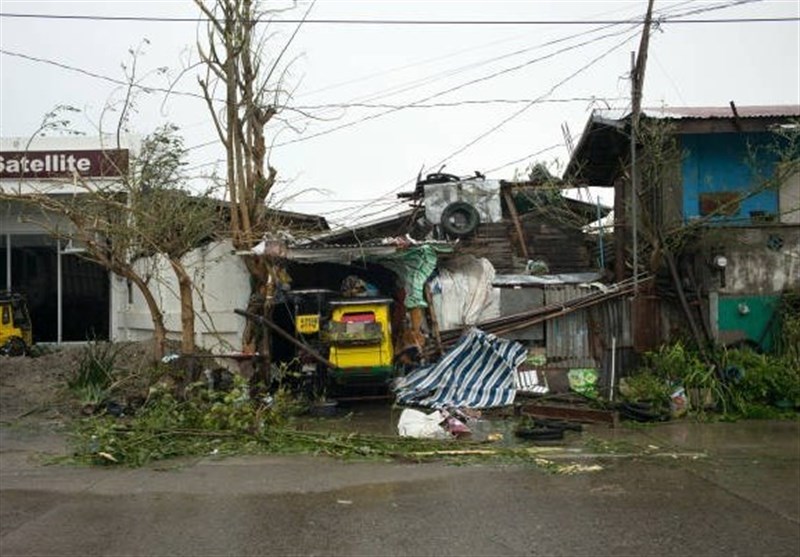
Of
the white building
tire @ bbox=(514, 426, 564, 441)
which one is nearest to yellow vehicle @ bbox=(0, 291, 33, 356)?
the white building

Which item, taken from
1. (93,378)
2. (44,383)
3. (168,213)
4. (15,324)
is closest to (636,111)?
(168,213)

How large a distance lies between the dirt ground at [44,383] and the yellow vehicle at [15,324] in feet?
5.16

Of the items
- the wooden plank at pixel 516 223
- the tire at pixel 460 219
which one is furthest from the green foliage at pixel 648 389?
the tire at pixel 460 219

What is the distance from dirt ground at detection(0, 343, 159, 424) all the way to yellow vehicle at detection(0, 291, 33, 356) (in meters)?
1.57

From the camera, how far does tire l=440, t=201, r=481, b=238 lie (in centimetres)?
1572

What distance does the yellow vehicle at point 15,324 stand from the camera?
54.3ft

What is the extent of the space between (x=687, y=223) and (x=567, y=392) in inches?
130

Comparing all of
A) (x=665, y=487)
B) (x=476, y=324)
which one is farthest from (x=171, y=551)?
(x=476, y=324)

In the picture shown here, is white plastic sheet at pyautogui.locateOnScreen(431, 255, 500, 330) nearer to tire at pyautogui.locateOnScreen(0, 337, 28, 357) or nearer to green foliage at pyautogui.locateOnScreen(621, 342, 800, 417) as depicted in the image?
green foliage at pyautogui.locateOnScreen(621, 342, 800, 417)

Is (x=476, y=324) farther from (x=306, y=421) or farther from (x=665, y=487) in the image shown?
(x=665, y=487)

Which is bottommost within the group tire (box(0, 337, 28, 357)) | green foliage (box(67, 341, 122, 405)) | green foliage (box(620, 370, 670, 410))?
green foliage (box(620, 370, 670, 410))

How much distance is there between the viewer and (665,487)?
24.7 feet

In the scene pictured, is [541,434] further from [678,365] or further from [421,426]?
[678,365]

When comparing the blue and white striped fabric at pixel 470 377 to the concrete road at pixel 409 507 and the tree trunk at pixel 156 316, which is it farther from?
the tree trunk at pixel 156 316
